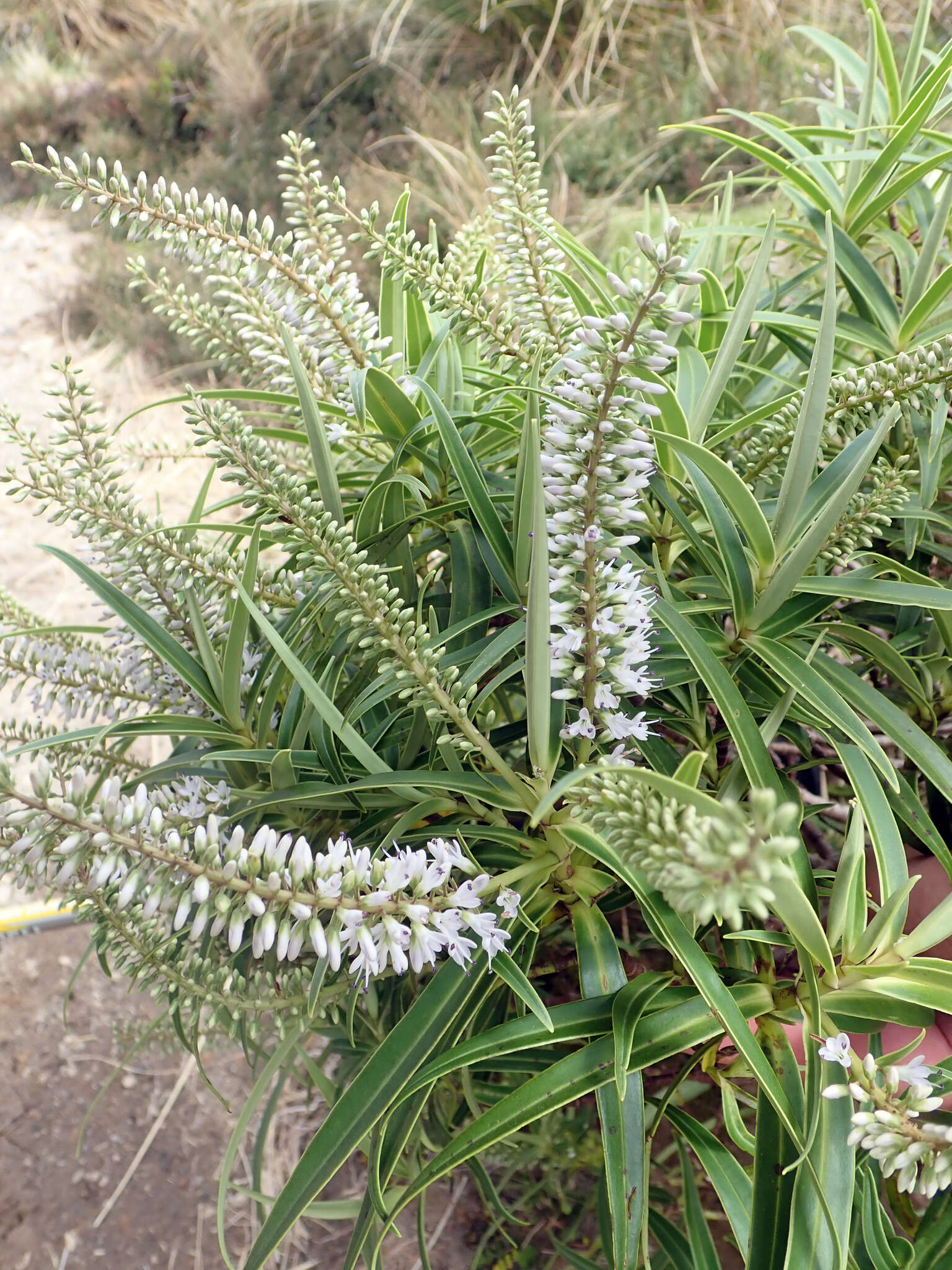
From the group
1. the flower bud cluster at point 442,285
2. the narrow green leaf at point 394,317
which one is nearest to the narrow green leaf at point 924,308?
the flower bud cluster at point 442,285

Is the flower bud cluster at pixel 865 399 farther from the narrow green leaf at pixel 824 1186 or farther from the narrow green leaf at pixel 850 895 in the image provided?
the narrow green leaf at pixel 824 1186

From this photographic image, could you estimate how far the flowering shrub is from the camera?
0.44m

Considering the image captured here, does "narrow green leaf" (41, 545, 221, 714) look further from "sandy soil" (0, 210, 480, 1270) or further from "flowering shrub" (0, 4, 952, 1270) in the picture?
"sandy soil" (0, 210, 480, 1270)

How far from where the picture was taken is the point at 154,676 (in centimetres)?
67

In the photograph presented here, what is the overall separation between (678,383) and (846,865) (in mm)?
425

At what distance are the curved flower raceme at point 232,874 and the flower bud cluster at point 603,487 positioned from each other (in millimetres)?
146

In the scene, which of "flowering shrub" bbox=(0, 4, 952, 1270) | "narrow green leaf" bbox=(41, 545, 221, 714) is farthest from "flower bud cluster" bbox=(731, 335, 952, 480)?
"narrow green leaf" bbox=(41, 545, 221, 714)

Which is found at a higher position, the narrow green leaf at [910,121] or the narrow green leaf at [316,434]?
the narrow green leaf at [910,121]

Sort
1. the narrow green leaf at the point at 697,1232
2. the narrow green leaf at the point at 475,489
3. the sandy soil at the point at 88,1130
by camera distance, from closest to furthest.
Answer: the narrow green leaf at the point at 475,489 → the narrow green leaf at the point at 697,1232 → the sandy soil at the point at 88,1130

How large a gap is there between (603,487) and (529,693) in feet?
0.44

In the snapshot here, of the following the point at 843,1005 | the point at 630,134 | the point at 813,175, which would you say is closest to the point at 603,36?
the point at 630,134

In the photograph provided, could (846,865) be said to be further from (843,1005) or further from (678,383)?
(678,383)

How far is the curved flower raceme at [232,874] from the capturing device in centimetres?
38

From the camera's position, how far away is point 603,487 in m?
0.43
